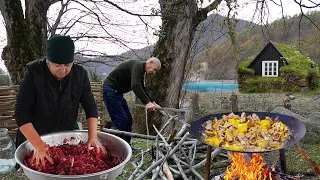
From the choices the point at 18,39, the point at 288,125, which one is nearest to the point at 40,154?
the point at 288,125

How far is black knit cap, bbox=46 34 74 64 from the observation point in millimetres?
1896

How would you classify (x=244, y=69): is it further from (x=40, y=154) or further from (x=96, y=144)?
(x=40, y=154)

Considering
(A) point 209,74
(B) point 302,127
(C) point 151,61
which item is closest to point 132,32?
(C) point 151,61

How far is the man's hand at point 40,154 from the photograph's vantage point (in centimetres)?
173

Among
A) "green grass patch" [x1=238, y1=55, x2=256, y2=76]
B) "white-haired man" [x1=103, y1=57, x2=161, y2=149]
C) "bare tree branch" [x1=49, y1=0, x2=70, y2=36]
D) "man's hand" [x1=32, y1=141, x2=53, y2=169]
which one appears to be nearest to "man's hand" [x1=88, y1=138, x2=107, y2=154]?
"man's hand" [x1=32, y1=141, x2=53, y2=169]

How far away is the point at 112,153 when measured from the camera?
6.81ft

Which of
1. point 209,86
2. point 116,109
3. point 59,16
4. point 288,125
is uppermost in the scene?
point 59,16

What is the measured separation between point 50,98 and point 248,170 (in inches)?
69.9

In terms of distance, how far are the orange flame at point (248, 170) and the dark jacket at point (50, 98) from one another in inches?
54.1

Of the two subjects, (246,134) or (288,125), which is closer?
(246,134)

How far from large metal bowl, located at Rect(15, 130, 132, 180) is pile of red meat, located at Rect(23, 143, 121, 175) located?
0.05 m

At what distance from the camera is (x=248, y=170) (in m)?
2.80

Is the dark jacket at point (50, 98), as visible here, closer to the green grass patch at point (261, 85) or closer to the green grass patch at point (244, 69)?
the green grass patch at point (261, 85)

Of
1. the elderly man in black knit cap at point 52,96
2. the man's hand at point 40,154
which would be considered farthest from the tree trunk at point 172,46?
the man's hand at point 40,154
